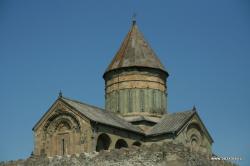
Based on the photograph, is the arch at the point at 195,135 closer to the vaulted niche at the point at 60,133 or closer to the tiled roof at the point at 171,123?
the tiled roof at the point at 171,123

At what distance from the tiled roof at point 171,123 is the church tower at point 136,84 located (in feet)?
4.49

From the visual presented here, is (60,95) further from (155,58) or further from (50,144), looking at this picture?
(155,58)

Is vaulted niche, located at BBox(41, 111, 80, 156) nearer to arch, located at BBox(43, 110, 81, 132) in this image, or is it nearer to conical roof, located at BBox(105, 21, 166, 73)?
arch, located at BBox(43, 110, 81, 132)

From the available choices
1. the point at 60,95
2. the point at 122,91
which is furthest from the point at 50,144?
the point at 122,91

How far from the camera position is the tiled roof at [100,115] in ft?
110

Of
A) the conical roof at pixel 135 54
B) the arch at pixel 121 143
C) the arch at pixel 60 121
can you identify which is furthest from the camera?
the conical roof at pixel 135 54

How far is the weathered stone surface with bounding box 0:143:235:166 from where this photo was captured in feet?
85.5

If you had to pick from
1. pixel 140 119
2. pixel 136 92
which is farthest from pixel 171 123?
pixel 136 92

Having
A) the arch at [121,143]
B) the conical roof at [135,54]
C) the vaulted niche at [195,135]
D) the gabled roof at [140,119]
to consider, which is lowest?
the arch at [121,143]

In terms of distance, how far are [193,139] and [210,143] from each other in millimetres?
2035

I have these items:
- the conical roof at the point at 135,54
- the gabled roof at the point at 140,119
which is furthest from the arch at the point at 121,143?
the conical roof at the point at 135,54

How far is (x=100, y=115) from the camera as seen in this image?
115 feet

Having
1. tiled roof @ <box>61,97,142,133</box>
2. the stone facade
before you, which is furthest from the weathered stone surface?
the stone facade

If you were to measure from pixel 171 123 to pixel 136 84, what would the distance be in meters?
4.09
